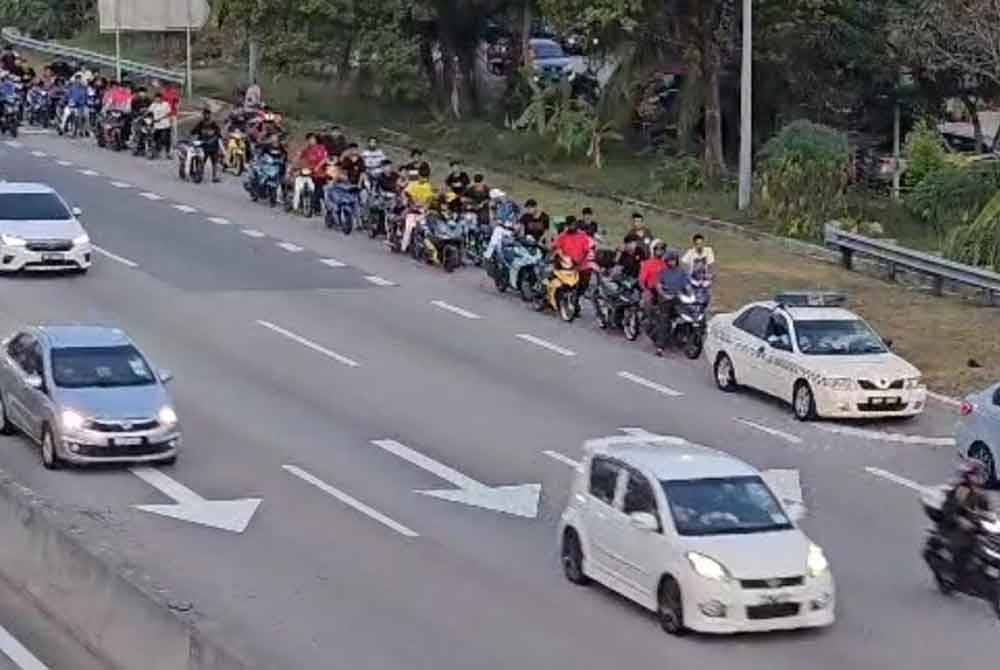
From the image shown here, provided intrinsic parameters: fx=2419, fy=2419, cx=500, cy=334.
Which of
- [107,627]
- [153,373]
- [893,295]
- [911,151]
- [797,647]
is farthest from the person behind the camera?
[911,151]

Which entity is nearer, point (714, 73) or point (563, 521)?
point (563, 521)

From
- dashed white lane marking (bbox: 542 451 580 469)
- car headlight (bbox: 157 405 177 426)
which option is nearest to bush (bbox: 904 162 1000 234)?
dashed white lane marking (bbox: 542 451 580 469)

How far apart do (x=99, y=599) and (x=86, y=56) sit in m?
55.6

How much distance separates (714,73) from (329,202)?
33.5 ft

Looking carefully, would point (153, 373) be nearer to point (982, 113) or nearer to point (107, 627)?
point (107, 627)

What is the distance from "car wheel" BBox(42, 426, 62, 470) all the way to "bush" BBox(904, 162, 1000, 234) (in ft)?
72.8

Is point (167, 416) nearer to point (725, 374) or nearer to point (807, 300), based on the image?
point (725, 374)

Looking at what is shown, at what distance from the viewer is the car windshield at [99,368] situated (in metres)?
26.4

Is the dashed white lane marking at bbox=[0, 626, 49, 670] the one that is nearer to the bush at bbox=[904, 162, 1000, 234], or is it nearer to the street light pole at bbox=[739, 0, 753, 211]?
the street light pole at bbox=[739, 0, 753, 211]

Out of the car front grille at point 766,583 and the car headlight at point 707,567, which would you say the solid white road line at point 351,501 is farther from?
the car front grille at point 766,583

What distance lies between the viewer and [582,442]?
91.8ft

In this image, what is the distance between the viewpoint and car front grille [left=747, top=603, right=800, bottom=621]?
19.7 meters

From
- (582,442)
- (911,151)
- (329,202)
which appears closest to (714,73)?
(911,151)

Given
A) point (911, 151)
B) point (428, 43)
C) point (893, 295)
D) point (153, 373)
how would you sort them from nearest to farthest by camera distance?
1. point (153, 373)
2. point (893, 295)
3. point (911, 151)
4. point (428, 43)
